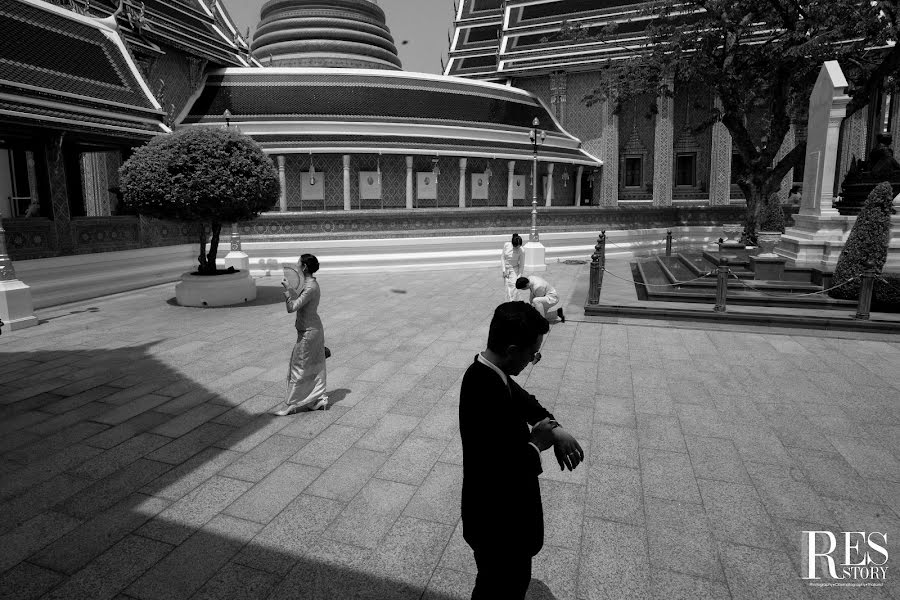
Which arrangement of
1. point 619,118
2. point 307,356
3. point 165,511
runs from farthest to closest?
point 619,118 < point 307,356 < point 165,511

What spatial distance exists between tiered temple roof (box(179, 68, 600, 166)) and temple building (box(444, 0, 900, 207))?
5.18 metres

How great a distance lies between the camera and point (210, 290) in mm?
12039

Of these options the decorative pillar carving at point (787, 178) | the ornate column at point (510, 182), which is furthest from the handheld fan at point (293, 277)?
the decorative pillar carving at point (787, 178)

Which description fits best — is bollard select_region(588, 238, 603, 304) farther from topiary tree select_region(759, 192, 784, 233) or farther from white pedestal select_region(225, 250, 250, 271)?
topiary tree select_region(759, 192, 784, 233)

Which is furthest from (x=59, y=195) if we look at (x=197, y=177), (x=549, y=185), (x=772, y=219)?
(x=549, y=185)

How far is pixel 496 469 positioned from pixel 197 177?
35.3 feet

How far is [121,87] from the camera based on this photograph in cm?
1521

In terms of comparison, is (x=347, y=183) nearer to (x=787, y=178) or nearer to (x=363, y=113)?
(x=363, y=113)

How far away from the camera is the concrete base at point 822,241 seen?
14.0m

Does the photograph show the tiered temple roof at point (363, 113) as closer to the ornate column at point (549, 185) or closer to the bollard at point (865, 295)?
the ornate column at point (549, 185)

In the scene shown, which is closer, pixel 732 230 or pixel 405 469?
pixel 405 469

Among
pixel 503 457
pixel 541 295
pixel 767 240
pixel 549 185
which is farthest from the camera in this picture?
pixel 549 185

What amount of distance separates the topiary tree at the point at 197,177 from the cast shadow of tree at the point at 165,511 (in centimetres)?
565

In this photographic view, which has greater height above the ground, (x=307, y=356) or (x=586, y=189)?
(x=586, y=189)
